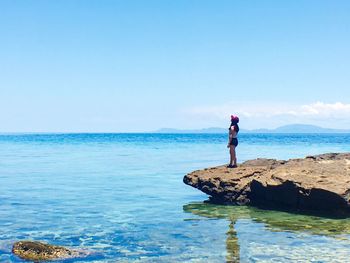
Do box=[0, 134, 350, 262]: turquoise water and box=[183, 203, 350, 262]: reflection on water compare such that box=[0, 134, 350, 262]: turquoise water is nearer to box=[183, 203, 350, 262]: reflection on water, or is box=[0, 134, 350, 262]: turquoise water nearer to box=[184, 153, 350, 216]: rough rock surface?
→ box=[183, 203, 350, 262]: reflection on water

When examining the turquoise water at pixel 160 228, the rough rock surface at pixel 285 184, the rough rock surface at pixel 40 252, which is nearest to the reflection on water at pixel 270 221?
the turquoise water at pixel 160 228

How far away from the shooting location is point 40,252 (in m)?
12.1

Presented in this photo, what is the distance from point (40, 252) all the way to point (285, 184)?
32.7 ft

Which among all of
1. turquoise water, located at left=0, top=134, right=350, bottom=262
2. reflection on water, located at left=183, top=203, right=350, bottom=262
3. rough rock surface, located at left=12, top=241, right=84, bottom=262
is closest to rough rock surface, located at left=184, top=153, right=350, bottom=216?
reflection on water, located at left=183, top=203, right=350, bottom=262

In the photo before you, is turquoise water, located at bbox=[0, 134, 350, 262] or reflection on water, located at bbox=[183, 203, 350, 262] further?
reflection on water, located at bbox=[183, 203, 350, 262]

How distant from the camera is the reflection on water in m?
14.5

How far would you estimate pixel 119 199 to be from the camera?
2306cm

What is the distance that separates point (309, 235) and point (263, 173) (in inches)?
238

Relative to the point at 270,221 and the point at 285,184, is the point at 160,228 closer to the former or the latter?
the point at 270,221

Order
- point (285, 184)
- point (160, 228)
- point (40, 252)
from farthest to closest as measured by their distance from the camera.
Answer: point (285, 184)
point (160, 228)
point (40, 252)

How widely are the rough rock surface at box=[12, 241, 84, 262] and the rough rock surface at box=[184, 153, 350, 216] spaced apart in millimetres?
9072

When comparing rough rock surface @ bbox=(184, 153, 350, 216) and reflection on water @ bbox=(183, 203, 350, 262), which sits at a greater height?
rough rock surface @ bbox=(184, 153, 350, 216)

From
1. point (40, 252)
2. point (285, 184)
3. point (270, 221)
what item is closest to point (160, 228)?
point (270, 221)

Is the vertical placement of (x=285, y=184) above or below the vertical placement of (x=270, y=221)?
above
